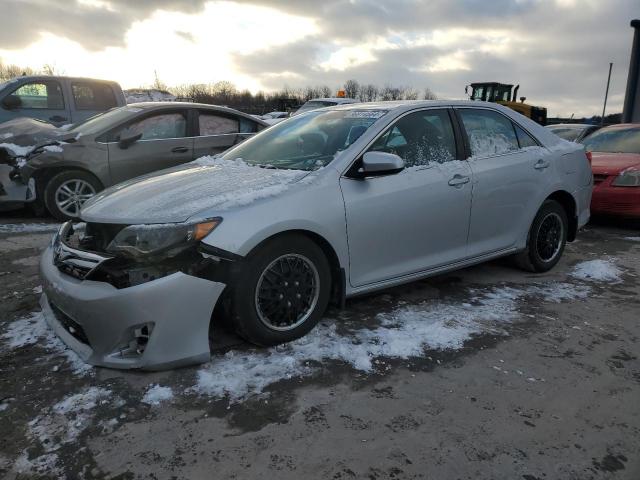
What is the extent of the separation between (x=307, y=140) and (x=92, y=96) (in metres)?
6.31

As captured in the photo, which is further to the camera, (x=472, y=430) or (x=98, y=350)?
(x=98, y=350)

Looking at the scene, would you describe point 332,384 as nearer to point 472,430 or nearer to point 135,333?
point 472,430

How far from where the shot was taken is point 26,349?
10.0 feet

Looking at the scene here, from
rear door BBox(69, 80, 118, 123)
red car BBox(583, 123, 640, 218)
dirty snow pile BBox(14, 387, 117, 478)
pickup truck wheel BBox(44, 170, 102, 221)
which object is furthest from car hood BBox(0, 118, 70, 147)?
red car BBox(583, 123, 640, 218)

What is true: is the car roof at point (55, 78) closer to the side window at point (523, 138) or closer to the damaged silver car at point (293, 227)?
the damaged silver car at point (293, 227)

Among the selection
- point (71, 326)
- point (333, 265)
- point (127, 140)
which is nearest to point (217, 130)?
point (127, 140)

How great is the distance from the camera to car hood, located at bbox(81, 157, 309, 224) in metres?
2.83

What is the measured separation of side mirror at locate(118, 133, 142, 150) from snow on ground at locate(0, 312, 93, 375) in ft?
11.0

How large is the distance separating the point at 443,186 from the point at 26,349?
2929mm

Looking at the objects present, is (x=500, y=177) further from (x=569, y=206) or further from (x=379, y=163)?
(x=379, y=163)

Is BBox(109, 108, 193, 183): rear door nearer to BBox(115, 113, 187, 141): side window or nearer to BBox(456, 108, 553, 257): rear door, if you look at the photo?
BBox(115, 113, 187, 141): side window

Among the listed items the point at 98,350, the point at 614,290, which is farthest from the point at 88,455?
the point at 614,290

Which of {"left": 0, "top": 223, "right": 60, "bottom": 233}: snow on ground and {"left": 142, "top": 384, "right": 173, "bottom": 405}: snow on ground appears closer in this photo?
{"left": 142, "top": 384, "right": 173, "bottom": 405}: snow on ground

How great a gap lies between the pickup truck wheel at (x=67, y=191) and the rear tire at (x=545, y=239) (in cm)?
504
